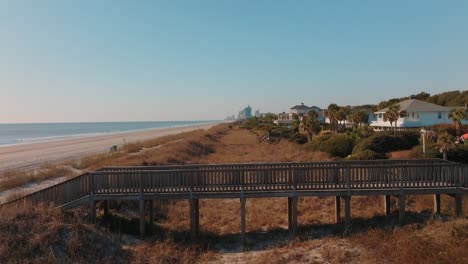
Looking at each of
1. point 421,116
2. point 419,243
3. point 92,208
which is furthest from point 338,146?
point 421,116

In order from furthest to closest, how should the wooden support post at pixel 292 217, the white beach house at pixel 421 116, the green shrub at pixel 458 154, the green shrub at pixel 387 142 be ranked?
1. the white beach house at pixel 421 116
2. the green shrub at pixel 387 142
3. the green shrub at pixel 458 154
4. the wooden support post at pixel 292 217

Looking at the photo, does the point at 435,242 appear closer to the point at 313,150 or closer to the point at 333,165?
the point at 333,165

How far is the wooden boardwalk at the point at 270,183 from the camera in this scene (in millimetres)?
14539

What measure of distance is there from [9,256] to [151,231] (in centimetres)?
572

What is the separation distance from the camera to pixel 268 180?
15.0 metres

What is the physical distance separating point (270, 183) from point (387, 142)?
21.9 metres

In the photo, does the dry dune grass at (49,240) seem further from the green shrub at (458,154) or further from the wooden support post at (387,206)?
the green shrub at (458,154)

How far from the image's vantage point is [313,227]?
15445 millimetres

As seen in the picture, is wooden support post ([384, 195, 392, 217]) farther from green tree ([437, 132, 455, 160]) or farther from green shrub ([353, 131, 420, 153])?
green shrub ([353, 131, 420, 153])

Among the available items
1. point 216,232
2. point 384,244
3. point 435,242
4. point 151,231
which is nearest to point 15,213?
point 151,231

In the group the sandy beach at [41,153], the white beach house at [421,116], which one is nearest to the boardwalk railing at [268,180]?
the sandy beach at [41,153]

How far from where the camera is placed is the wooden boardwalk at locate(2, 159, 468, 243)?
1454cm

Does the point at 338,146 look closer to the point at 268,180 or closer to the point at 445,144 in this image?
the point at 445,144

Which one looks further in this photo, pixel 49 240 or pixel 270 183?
pixel 270 183
